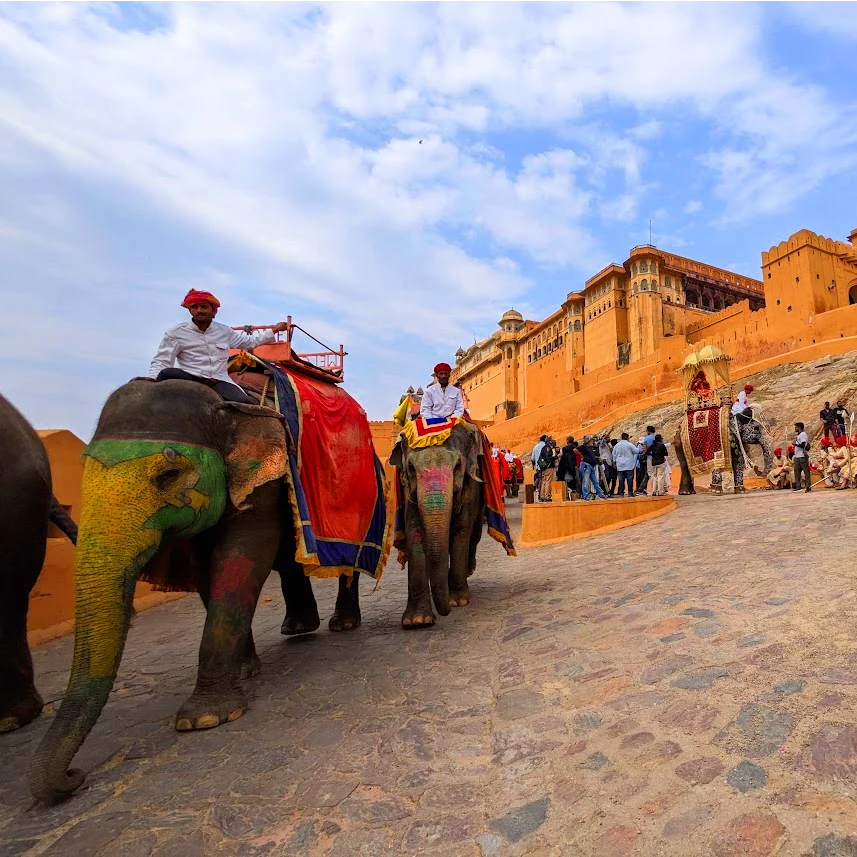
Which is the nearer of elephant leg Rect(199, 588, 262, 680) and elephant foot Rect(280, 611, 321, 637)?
elephant leg Rect(199, 588, 262, 680)

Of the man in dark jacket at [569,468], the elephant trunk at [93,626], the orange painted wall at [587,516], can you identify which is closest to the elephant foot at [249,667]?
the elephant trunk at [93,626]

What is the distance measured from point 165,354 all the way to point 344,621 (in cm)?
305

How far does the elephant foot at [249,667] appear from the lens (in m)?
4.29

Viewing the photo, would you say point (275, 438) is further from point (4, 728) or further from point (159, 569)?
point (4, 728)

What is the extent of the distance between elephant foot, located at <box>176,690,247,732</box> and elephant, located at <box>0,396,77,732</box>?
125 centimetres

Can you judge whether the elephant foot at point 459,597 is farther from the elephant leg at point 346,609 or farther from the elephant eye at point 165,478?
the elephant eye at point 165,478

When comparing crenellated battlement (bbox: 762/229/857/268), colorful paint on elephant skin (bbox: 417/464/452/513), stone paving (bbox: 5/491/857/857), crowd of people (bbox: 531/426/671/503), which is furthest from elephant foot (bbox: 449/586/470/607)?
crenellated battlement (bbox: 762/229/857/268)

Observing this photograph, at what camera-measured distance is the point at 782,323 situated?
113ft

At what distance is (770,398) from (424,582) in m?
26.2

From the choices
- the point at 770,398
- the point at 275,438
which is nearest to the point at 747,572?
the point at 275,438

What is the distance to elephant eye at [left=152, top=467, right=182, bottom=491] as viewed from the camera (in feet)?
10.6

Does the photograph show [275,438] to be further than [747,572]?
No

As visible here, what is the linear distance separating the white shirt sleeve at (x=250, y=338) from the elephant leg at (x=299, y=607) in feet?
7.23

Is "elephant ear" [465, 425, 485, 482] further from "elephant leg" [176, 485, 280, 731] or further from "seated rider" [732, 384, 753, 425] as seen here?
"seated rider" [732, 384, 753, 425]
